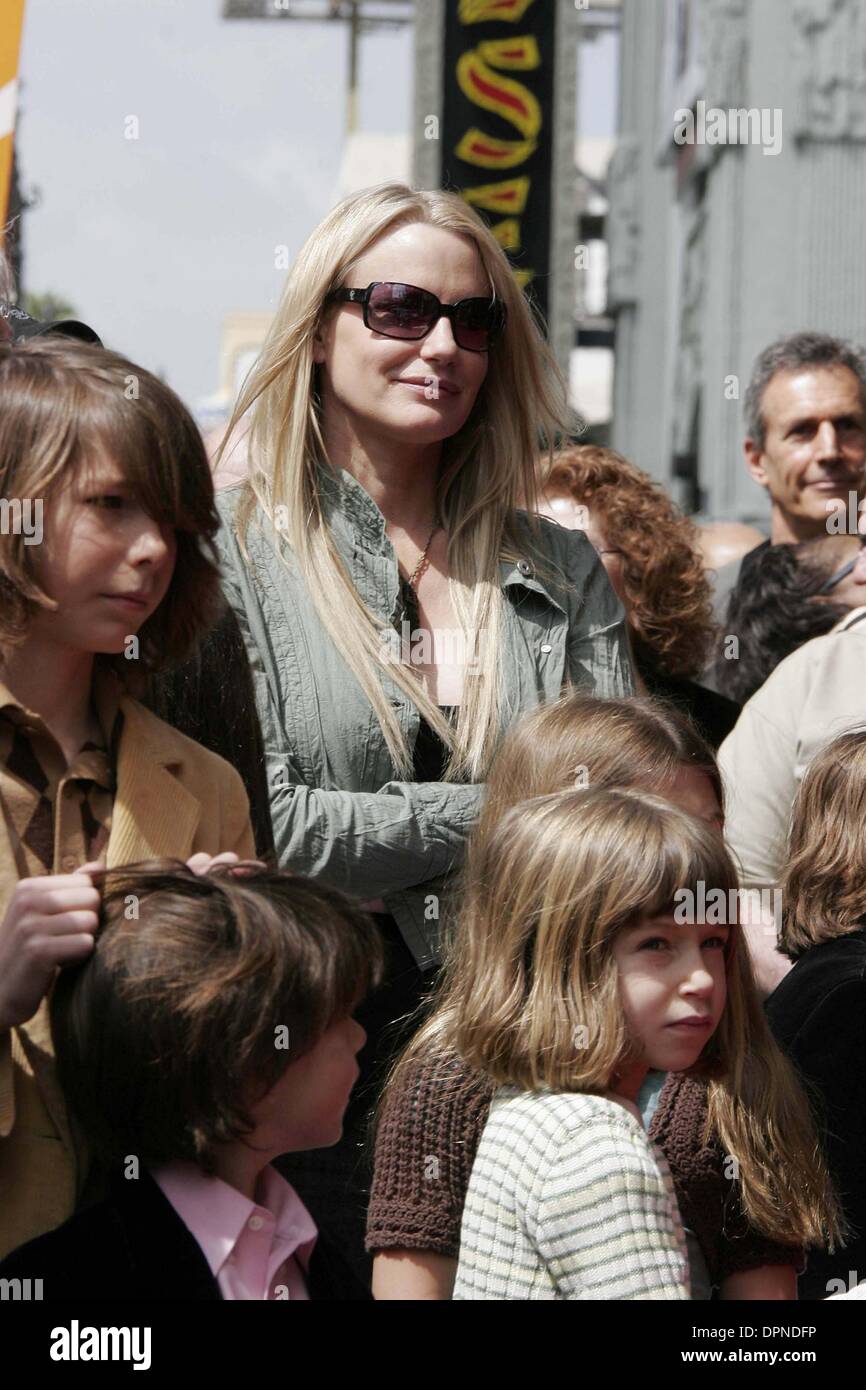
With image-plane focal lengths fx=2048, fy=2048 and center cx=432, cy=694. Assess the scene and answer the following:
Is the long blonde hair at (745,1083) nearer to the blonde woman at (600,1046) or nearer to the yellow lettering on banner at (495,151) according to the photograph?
the blonde woman at (600,1046)

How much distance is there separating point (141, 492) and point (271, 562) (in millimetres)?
931

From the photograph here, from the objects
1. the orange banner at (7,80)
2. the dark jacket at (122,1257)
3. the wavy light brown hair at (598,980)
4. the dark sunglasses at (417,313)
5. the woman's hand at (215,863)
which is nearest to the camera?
the dark jacket at (122,1257)

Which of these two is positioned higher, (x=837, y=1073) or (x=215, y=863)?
(x=215, y=863)

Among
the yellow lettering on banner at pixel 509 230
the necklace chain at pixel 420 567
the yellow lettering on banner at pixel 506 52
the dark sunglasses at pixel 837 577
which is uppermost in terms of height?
Result: the yellow lettering on banner at pixel 506 52

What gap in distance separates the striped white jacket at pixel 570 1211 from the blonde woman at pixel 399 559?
643 mm

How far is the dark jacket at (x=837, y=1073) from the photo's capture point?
9.64 feet

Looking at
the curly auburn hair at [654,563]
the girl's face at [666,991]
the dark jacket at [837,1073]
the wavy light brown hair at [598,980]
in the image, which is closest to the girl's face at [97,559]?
the wavy light brown hair at [598,980]

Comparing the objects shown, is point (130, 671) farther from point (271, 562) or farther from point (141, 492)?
point (271, 562)

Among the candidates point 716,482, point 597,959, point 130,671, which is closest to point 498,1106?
point 597,959

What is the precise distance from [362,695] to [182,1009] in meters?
1.11

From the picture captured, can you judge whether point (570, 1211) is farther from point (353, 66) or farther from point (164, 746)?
point (353, 66)

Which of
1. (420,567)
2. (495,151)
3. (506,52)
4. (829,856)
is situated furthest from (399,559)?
(506,52)

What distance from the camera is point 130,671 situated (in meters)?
2.54

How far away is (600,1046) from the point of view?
2.44 meters
